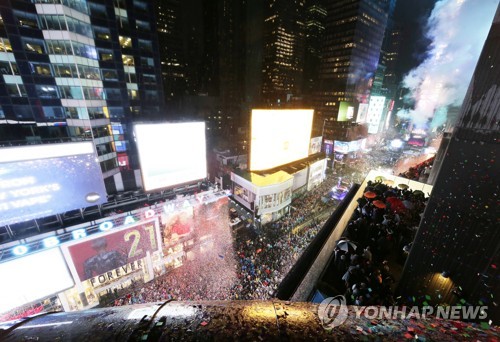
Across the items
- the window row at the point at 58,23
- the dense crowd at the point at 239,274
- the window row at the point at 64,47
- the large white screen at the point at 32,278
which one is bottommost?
the dense crowd at the point at 239,274

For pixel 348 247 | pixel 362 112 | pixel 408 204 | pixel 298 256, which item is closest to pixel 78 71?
pixel 348 247

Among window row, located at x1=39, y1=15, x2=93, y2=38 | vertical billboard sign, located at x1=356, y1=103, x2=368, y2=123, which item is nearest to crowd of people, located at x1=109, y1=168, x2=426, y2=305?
window row, located at x1=39, y1=15, x2=93, y2=38

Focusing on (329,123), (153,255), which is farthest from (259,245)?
(329,123)

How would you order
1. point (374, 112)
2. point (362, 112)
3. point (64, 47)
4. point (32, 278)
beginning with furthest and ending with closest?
point (374, 112)
point (362, 112)
point (64, 47)
point (32, 278)

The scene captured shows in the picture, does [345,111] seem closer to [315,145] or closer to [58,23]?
[315,145]

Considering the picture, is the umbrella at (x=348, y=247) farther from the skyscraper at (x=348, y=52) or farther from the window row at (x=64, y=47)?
the skyscraper at (x=348, y=52)

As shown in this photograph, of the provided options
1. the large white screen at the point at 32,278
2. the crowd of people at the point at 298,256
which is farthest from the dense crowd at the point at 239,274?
the large white screen at the point at 32,278
